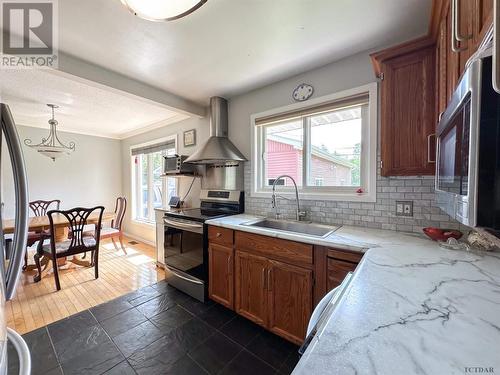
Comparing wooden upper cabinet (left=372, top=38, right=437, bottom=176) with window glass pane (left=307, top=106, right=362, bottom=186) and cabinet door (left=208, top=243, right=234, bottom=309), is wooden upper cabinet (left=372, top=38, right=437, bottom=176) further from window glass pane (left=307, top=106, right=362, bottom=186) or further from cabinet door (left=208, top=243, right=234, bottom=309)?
cabinet door (left=208, top=243, right=234, bottom=309)

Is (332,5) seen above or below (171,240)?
Answer: above

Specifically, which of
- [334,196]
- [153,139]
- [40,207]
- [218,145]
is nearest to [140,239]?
[40,207]

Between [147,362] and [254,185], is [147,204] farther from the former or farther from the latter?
[147,362]

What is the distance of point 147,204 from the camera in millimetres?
4516

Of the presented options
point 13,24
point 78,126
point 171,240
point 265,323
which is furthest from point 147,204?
point 265,323

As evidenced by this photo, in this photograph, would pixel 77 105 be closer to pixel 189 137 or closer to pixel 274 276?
pixel 189 137

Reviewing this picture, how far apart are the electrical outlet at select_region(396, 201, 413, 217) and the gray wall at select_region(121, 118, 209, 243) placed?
2.47 m

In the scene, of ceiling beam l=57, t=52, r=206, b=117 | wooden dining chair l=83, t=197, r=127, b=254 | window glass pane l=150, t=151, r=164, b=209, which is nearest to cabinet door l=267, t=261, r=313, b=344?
ceiling beam l=57, t=52, r=206, b=117

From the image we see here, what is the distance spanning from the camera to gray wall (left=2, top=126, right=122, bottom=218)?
146 inches

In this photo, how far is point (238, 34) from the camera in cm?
159

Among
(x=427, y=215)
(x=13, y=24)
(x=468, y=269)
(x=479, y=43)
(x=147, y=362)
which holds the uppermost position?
(x=13, y=24)

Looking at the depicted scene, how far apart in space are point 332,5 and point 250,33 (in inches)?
22.7

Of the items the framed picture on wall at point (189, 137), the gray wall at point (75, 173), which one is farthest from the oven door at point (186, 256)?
the gray wall at point (75, 173)

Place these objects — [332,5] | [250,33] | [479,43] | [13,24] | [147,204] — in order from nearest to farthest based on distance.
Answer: [479,43], [332,5], [13,24], [250,33], [147,204]
